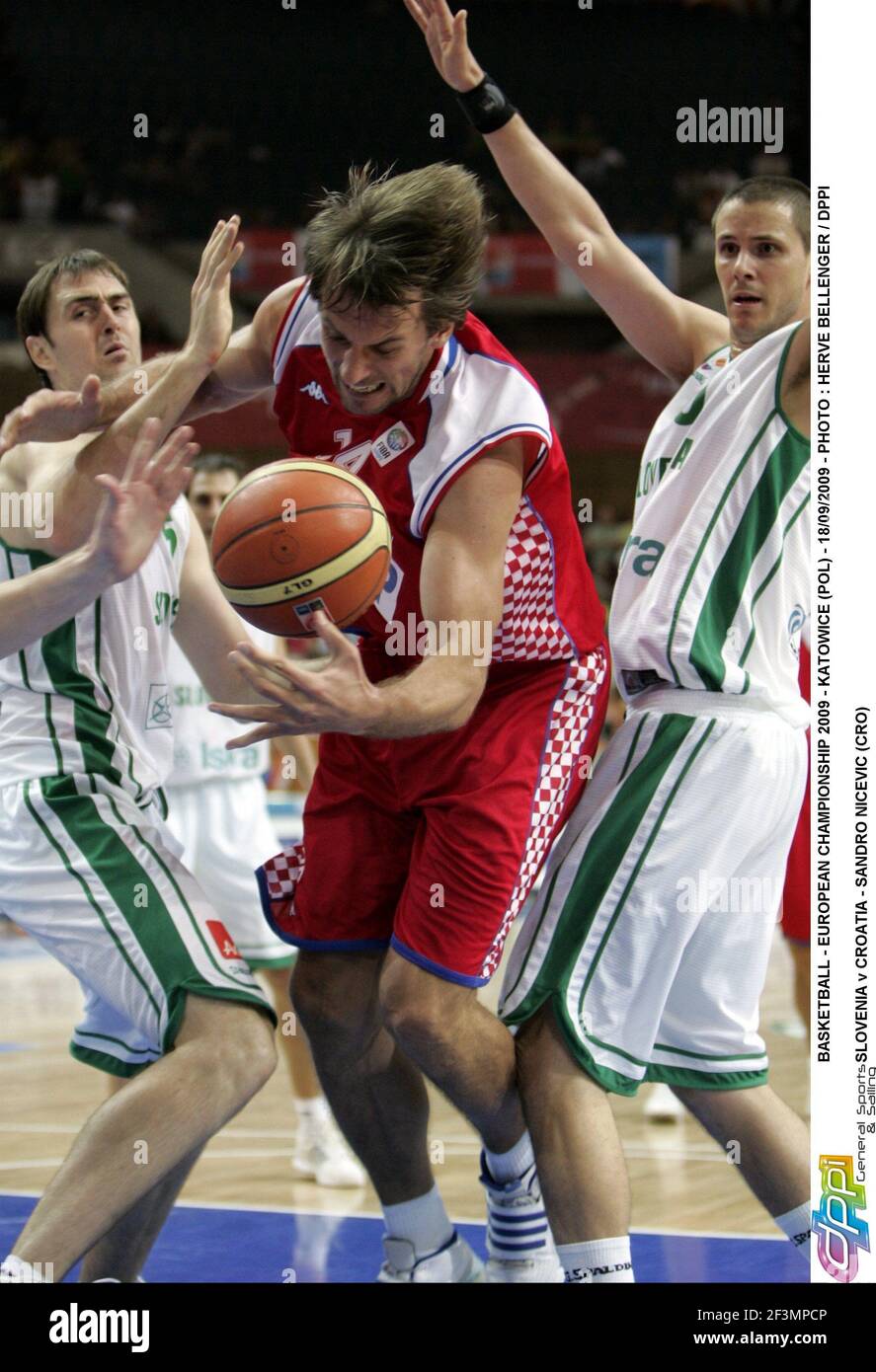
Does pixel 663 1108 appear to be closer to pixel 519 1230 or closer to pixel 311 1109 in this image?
pixel 311 1109

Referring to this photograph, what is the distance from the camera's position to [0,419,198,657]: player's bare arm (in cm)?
308

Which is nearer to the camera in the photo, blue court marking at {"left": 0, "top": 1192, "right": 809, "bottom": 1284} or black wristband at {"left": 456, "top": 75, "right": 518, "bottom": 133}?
black wristband at {"left": 456, "top": 75, "right": 518, "bottom": 133}

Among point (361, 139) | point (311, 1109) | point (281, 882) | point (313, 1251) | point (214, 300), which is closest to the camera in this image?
point (214, 300)

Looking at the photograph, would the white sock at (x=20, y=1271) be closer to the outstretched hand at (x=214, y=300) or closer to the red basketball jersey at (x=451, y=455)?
the red basketball jersey at (x=451, y=455)

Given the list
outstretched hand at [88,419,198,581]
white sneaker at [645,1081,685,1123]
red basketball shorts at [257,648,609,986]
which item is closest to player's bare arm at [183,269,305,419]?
outstretched hand at [88,419,198,581]

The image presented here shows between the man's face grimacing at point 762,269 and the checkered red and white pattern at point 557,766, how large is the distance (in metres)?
0.86

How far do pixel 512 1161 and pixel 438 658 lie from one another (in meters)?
1.29

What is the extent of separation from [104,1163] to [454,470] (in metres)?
1.60

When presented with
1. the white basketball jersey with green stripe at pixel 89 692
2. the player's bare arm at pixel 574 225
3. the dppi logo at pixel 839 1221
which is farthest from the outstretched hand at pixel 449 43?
the dppi logo at pixel 839 1221

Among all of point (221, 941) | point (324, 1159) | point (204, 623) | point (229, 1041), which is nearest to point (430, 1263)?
point (229, 1041)

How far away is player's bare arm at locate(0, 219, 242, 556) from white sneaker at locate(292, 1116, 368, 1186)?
8.36 ft

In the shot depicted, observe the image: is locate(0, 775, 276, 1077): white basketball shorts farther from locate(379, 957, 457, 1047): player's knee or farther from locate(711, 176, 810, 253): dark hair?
locate(711, 176, 810, 253): dark hair

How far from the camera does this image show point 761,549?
3.44 meters

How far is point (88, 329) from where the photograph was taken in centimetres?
400
